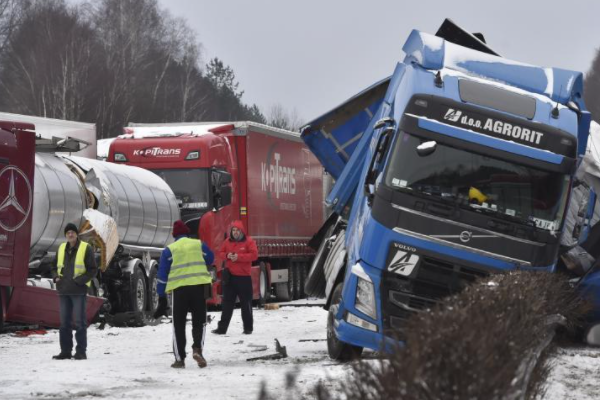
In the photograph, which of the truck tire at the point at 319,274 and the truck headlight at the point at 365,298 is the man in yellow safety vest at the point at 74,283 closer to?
the truck tire at the point at 319,274

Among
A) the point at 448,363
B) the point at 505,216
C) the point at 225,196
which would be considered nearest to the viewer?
the point at 448,363

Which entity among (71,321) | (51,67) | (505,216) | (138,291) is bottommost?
(138,291)

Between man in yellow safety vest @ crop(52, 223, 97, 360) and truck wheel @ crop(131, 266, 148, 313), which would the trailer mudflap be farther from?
truck wheel @ crop(131, 266, 148, 313)

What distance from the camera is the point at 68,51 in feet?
210

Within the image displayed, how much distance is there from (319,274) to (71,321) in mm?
3827

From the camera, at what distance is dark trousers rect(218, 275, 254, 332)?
746 inches

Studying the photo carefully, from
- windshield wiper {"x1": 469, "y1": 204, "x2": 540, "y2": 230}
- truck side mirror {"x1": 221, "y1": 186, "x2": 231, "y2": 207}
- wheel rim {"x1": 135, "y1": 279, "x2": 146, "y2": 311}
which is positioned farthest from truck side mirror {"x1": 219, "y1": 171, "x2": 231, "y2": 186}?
windshield wiper {"x1": 469, "y1": 204, "x2": 540, "y2": 230}

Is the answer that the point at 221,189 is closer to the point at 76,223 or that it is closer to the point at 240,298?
the point at 76,223

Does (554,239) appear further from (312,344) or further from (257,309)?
(257,309)

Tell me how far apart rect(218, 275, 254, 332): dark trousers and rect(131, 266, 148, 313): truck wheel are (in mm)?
2955

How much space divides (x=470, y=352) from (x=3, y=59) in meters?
66.8

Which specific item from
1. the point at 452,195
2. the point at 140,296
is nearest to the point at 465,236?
the point at 452,195

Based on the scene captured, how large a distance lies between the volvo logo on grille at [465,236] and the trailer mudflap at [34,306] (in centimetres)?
738

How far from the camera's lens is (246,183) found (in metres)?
28.6
